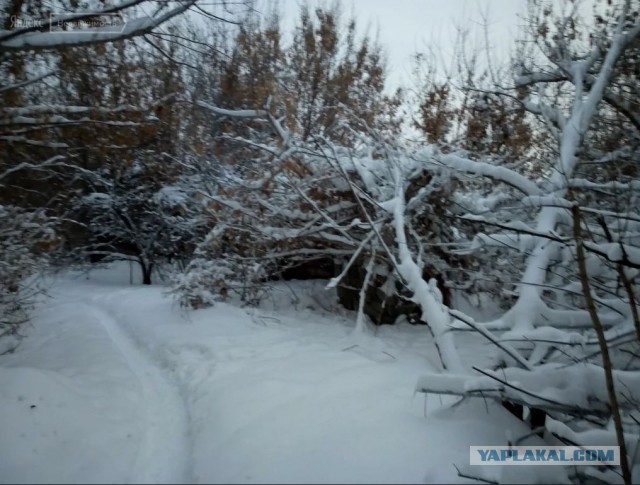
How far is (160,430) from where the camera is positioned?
3.58 metres

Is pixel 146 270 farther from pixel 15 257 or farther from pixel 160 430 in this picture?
pixel 160 430

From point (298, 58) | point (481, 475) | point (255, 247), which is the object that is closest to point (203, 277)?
point (255, 247)

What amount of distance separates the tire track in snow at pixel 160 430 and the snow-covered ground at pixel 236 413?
0.01m

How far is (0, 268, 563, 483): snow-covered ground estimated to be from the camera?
9.11 ft

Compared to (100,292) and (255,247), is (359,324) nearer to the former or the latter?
(255,247)

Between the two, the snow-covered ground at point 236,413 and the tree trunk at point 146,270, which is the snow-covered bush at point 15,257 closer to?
the snow-covered ground at point 236,413

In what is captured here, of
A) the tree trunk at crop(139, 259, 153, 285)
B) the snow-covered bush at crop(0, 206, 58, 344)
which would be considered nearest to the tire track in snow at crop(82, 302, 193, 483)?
the snow-covered bush at crop(0, 206, 58, 344)

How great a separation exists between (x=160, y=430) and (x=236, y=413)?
707 millimetres

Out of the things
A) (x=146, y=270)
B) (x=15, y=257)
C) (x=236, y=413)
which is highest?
(x=15, y=257)

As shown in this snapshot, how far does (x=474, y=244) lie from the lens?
5.68 metres

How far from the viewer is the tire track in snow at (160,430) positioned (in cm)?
288

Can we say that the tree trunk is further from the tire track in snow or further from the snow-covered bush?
the tire track in snow

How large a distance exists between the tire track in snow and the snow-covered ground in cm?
1

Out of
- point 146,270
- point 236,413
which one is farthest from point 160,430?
point 146,270
